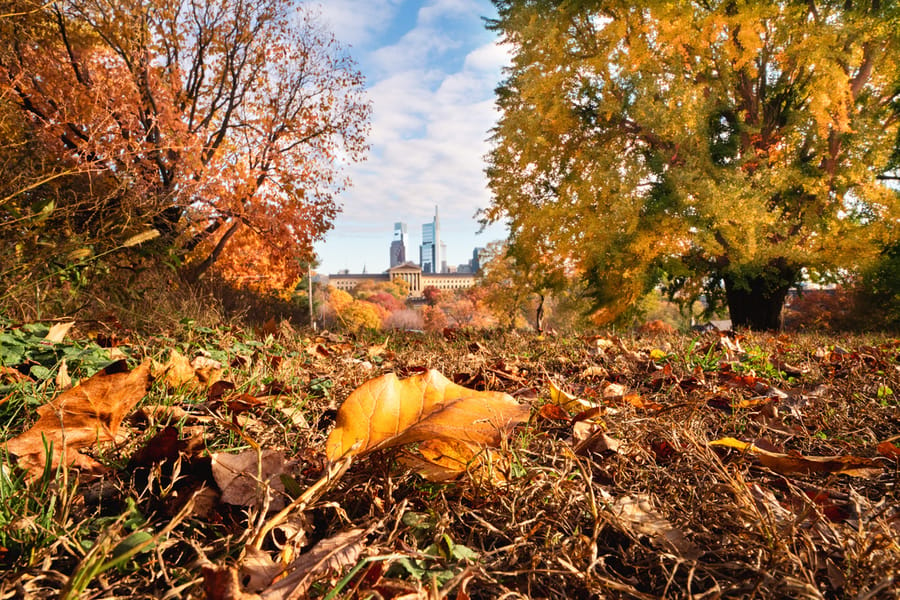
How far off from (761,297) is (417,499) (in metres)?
10.3

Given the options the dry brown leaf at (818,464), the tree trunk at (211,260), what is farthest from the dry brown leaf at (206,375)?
the tree trunk at (211,260)

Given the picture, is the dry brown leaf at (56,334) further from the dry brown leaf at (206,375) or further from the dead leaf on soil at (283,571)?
the dead leaf on soil at (283,571)

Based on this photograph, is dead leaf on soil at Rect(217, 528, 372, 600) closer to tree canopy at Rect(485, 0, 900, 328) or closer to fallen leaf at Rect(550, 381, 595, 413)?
fallen leaf at Rect(550, 381, 595, 413)

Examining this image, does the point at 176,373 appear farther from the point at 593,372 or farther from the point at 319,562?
the point at 593,372

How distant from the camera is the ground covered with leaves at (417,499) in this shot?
0.62 meters

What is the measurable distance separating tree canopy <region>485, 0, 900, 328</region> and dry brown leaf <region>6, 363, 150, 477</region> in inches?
291

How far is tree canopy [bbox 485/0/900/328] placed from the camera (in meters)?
7.31

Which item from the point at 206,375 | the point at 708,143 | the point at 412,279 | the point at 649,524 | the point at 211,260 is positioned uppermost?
the point at 412,279

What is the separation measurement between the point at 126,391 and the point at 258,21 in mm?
11395

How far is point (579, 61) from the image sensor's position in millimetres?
8586

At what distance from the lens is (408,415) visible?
0.80 metres

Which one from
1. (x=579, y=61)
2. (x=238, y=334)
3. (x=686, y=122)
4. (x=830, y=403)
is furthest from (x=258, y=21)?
(x=830, y=403)

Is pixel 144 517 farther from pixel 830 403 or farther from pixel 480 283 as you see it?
pixel 480 283

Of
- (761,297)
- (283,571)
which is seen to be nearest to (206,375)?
(283,571)
